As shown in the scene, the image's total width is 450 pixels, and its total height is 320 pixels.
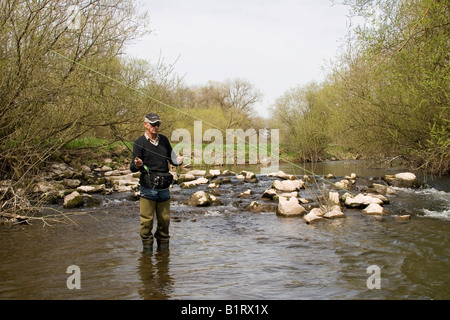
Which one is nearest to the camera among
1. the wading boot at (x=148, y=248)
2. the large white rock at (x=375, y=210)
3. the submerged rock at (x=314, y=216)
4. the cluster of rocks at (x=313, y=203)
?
the wading boot at (x=148, y=248)

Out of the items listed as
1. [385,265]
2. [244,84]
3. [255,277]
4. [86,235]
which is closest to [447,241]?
[385,265]

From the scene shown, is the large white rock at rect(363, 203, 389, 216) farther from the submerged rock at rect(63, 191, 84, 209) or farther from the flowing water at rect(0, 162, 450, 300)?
the submerged rock at rect(63, 191, 84, 209)

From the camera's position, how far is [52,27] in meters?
9.89

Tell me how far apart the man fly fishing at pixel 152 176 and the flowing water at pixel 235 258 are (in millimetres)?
495

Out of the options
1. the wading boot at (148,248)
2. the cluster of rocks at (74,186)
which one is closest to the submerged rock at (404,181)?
the cluster of rocks at (74,186)

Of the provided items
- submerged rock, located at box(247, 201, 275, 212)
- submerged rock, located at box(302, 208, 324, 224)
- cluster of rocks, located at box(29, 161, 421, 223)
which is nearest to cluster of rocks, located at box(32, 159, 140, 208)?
cluster of rocks, located at box(29, 161, 421, 223)

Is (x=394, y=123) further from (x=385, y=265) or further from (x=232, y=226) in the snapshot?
(x=385, y=265)

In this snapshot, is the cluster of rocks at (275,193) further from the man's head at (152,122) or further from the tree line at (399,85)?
the man's head at (152,122)

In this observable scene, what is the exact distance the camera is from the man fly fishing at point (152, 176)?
232 inches

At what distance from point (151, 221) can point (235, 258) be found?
1.46m

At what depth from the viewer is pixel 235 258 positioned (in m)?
6.01

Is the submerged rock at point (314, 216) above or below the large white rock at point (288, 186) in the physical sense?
below

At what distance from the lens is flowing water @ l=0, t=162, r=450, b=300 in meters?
4.57

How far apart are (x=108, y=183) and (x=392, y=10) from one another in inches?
479
